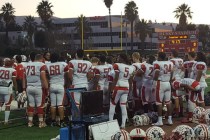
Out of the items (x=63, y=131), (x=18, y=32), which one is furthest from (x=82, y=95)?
(x=18, y=32)

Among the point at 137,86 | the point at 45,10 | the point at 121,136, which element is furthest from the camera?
the point at 45,10

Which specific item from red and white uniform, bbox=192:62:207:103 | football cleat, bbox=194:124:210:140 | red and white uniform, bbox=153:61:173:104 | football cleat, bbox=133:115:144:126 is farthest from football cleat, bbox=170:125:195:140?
red and white uniform, bbox=192:62:207:103

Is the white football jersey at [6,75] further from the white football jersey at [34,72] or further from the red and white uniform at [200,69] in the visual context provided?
the red and white uniform at [200,69]

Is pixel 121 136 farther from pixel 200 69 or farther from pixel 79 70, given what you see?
pixel 200 69

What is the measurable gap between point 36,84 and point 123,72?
96.4 inches

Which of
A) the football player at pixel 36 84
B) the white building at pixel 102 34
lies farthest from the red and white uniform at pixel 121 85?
the white building at pixel 102 34

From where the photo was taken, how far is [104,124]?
30.0 feet

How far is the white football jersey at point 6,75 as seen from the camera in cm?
1287

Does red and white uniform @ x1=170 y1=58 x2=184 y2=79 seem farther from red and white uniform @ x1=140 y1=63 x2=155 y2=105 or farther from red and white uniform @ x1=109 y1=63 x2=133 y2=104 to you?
red and white uniform @ x1=109 y1=63 x2=133 y2=104

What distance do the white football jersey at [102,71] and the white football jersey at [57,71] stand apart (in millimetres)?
982

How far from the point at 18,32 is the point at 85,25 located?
17.3 metres

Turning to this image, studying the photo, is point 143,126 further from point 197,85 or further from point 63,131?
point 63,131

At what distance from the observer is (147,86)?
537 inches

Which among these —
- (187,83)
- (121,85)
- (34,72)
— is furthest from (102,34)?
(121,85)
